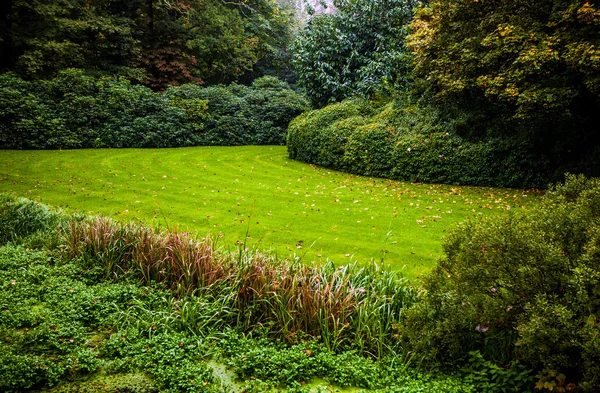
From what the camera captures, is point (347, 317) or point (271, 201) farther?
point (271, 201)

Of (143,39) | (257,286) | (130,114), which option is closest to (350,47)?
(130,114)

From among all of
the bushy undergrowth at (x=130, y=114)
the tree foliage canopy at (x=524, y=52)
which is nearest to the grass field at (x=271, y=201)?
the bushy undergrowth at (x=130, y=114)

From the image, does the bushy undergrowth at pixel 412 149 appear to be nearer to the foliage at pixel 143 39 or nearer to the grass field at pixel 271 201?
the grass field at pixel 271 201

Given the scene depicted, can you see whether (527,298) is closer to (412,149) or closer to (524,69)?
(524,69)

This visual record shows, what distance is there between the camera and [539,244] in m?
3.42

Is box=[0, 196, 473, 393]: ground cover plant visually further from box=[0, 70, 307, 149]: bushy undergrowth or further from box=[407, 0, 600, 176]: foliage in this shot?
box=[0, 70, 307, 149]: bushy undergrowth

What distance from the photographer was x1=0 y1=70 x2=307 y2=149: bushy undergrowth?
1742cm

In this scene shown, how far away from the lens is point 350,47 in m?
21.2

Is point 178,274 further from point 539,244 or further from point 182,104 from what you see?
point 182,104

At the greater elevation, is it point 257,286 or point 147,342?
point 257,286

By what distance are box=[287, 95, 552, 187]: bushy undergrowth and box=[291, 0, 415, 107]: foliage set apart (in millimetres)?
3225

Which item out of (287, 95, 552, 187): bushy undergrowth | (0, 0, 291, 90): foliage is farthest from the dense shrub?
(0, 0, 291, 90): foliage

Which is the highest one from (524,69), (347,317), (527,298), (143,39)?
(143,39)

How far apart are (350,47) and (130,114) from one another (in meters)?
11.2
